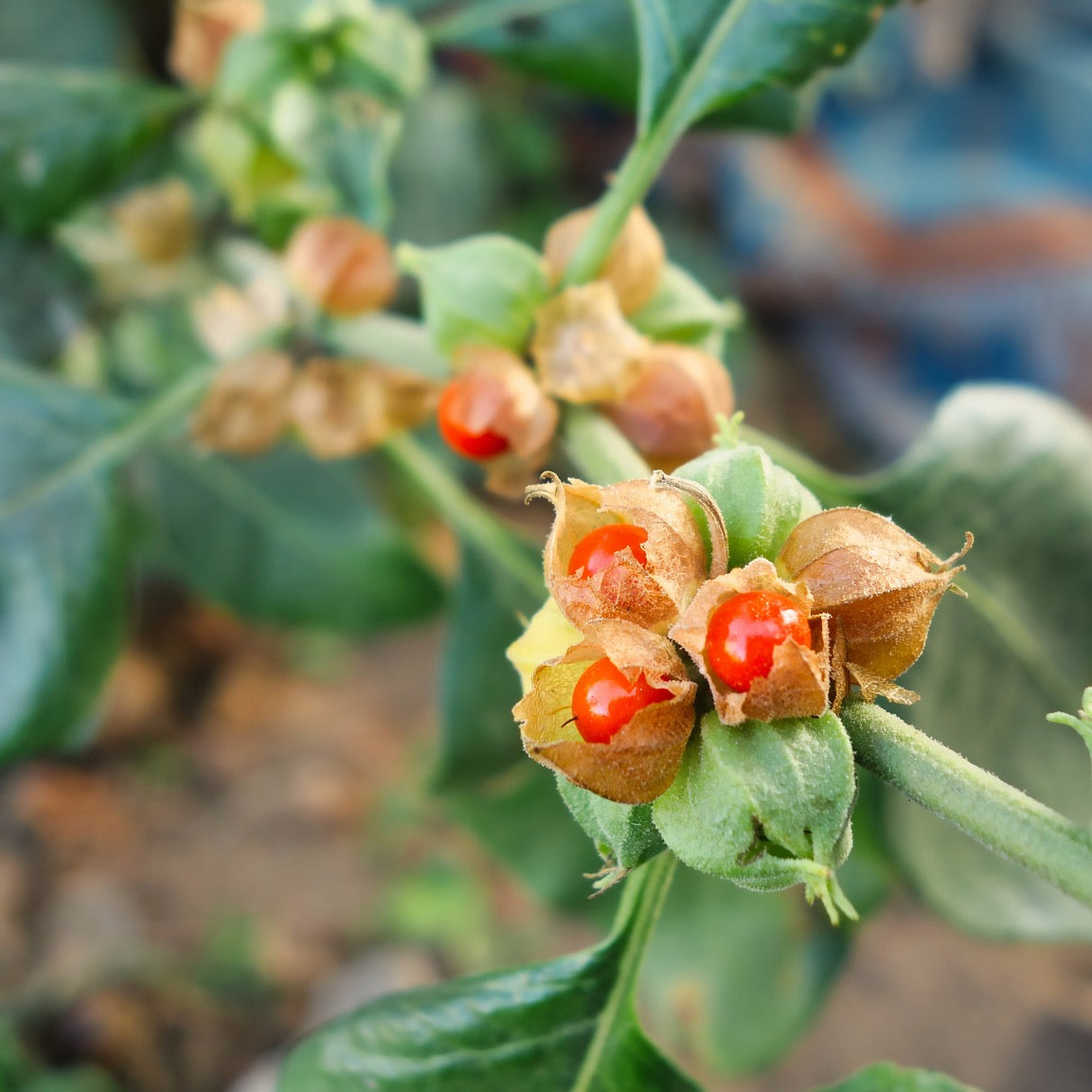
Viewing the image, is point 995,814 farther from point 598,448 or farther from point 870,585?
point 598,448

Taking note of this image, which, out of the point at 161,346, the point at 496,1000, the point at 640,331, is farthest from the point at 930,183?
the point at 496,1000

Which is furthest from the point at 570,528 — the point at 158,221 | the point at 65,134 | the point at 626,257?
the point at 158,221

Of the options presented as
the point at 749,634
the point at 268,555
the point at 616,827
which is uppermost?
the point at 749,634

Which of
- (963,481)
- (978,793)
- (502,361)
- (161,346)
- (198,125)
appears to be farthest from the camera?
(161,346)

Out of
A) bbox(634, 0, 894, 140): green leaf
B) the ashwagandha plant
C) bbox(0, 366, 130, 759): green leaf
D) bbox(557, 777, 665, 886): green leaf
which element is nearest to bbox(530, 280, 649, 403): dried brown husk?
the ashwagandha plant

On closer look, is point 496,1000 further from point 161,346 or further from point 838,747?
point 161,346

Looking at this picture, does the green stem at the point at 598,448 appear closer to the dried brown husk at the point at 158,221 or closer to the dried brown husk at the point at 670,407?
the dried brown husk at the point at 670,407
